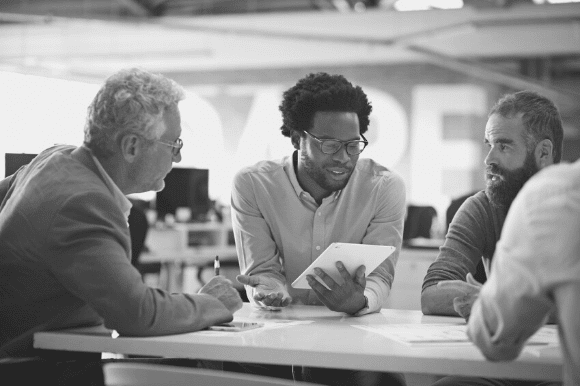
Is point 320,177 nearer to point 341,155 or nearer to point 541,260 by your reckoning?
point 341,155

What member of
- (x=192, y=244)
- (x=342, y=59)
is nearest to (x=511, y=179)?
(x=192, y=244)

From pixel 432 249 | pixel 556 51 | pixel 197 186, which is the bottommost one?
pixel 432 249

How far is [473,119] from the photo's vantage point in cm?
1169

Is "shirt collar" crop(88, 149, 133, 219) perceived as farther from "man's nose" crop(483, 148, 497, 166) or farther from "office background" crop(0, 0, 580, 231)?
"office background" crop(0, 0, 580, 231)

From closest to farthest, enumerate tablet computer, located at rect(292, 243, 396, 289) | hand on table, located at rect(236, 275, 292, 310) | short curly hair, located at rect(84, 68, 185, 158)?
short curly hair, located at rect(84, 68, 185, 158), tablet computer, located at rect(292, 243, 396, 289), hand on table, located at rect(236, 275, 292, 310)

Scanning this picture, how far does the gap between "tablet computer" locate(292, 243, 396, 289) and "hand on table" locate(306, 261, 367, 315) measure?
0.06 feet

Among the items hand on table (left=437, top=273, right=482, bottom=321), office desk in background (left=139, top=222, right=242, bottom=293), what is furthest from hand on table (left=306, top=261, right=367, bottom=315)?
office desk in background (left=139, top=222, right=242, bottom=293)

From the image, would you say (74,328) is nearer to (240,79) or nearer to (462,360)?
(462,360)

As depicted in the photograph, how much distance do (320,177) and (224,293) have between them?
79 cm

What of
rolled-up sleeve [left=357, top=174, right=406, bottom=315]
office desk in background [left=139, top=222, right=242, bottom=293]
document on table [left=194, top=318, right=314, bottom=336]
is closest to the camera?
document on table [left=194, top=318, right=314, bottom=336]

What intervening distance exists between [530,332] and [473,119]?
1069 centimetres

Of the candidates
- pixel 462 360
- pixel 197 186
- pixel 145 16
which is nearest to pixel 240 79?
pixel 145 16

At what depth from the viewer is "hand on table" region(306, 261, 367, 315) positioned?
2195 mm

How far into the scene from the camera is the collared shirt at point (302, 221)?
268 centimetres
